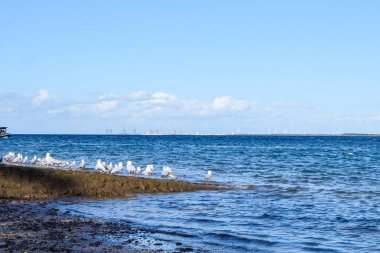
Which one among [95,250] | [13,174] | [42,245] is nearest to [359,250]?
[95,250]

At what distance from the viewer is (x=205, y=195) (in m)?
24.3

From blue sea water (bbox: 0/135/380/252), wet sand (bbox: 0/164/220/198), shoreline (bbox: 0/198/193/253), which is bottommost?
blue sea water (bbox: 0/135/380/252)

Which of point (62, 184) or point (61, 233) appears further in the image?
point (62, 184)

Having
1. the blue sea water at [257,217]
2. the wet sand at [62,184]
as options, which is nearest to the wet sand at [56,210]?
the wet sand at [62,184]

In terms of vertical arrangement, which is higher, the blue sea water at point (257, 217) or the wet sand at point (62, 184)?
the wet sand at point (62, 184)

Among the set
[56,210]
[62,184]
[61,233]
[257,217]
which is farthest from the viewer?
[62,184]

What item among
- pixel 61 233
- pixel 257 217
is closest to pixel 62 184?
pixel 257 217

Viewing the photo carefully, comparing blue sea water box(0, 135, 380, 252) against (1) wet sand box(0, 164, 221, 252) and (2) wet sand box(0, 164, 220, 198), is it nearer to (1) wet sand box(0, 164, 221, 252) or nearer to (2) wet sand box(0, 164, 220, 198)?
(1) wet sand box(0, 164, 221, 252)

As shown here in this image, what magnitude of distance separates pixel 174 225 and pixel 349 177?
23122 millimetres

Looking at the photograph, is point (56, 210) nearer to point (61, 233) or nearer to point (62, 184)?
point (61, 233)

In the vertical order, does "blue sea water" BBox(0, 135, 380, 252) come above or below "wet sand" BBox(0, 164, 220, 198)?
below

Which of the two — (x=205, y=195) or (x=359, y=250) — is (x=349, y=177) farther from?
(x=359, y=250)

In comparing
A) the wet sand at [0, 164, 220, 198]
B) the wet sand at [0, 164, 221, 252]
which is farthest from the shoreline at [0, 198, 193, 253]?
the wet sand at [0, 164, 220, 198]

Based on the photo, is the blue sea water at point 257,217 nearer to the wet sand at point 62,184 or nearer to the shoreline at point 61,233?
the shoreline at point 61,233
